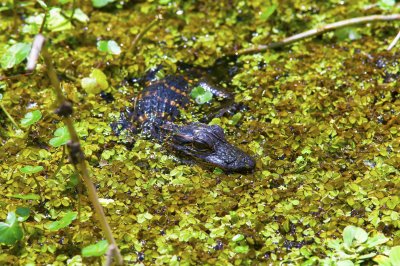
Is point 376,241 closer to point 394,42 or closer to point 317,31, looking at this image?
point 394,42

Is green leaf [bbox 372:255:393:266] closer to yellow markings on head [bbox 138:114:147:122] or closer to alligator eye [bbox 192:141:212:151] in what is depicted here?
alligator eye [bbox 192:141:212:151]

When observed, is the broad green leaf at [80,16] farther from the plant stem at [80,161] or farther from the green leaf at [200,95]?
the plant stem at [80,161]

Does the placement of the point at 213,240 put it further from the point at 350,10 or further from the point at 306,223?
the point at 350,10

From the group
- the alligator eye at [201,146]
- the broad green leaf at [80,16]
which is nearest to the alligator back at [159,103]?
the alligator eye at [201,146]

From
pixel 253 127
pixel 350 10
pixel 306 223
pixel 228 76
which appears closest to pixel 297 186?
pixel 306 223

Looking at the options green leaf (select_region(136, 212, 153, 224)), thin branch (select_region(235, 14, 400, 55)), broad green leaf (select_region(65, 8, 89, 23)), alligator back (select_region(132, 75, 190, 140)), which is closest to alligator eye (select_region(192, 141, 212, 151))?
alligator back (select_region(132, 75, 190, 140))

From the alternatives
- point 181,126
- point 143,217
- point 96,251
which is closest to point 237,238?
point 143,217
